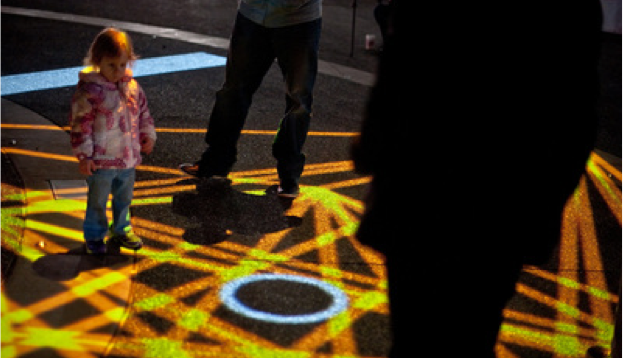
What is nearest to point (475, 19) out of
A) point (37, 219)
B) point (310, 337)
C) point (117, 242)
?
point (310, 337)

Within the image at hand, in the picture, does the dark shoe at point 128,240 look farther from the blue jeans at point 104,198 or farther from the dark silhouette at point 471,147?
the dark silhouette at point 471,147

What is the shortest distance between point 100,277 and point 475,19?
9.04 ft

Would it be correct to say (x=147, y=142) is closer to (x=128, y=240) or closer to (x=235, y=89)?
(x=128, y=240)

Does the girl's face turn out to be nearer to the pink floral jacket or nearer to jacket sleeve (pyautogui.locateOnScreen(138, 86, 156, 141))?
the pink floral jacket

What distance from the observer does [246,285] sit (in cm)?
433

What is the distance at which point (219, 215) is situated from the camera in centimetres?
525

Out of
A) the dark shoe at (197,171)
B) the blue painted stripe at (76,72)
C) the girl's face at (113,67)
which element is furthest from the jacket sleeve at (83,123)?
the blue painted stripe at (76,72)

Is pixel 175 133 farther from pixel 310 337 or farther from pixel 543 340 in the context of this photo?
pixel 543 340

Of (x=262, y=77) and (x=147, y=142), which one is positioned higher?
(x=262, y=77)

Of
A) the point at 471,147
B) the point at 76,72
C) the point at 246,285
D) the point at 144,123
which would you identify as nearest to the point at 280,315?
the point at 246,285

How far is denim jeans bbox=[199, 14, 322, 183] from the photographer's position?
17.4 ft

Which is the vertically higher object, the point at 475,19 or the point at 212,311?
the point at 475,19

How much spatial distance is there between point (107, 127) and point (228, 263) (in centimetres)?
103

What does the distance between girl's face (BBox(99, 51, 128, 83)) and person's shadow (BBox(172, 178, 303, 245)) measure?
113cm
